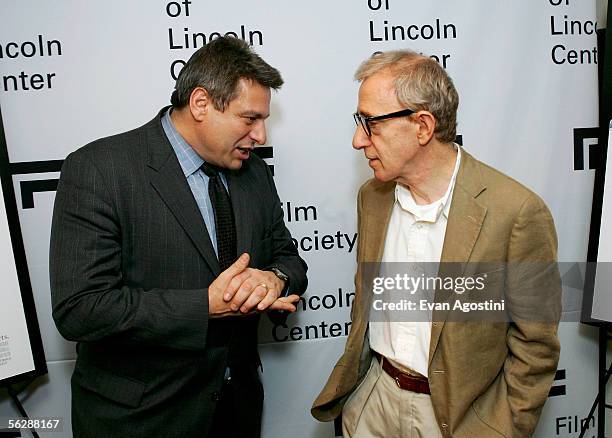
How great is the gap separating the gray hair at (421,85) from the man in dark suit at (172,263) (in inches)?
14.8

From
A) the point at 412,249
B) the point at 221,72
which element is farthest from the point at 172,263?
the point at 412,249

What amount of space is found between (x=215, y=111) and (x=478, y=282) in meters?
0.92

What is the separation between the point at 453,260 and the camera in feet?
5.30

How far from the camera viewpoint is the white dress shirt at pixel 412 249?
168 centimetres

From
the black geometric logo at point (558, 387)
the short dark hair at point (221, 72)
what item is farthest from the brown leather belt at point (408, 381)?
the black geometric logo at point (558, 387)

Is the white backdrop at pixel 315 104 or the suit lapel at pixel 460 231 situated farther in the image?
the white backdrop at pixel 315 104

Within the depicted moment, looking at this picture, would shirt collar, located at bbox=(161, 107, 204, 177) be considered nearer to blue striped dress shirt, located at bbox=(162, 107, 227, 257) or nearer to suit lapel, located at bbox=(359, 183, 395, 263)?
blue striped dress shirt, located at bbox=(162, 107, 227, 257)

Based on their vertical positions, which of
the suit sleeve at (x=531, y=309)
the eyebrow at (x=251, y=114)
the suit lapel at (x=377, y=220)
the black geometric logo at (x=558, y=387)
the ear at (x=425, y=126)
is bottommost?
the black geometric logo at (x=558, y=387)

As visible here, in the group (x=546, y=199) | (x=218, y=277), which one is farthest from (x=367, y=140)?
(x=546, y=199)

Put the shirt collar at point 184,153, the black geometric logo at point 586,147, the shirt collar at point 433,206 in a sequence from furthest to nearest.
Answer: the black geometric logo at point 586,147 < the shirt collar at point 184,153 < the shirt collar at point 433,206

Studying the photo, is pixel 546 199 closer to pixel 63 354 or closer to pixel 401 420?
pixel 401 420

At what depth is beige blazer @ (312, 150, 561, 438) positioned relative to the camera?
158 centimetres

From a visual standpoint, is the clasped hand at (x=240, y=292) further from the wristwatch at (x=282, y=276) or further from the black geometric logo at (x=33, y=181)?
the black geometric logo at (x=33, y=181)

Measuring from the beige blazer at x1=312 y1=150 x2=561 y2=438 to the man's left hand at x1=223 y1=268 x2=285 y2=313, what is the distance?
49 cm
